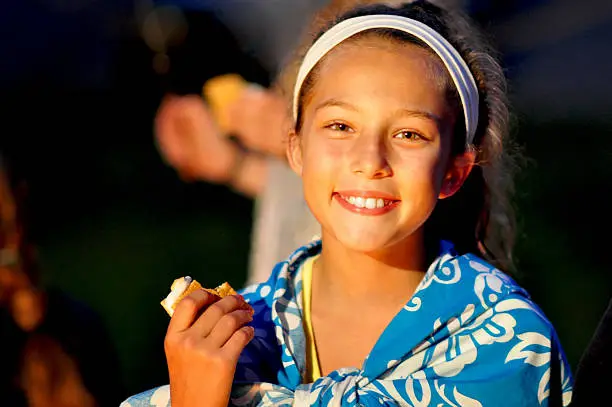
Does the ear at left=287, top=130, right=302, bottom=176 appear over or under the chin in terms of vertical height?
over

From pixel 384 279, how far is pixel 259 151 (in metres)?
1.92

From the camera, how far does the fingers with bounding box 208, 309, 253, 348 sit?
4.74 ft

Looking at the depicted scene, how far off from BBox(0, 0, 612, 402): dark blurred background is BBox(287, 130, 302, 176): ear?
5.56 feet

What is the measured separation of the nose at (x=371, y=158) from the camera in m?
1.52

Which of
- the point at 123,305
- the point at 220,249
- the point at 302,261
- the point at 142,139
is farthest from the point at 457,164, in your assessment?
the point at 142,139

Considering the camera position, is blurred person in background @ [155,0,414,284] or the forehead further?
blurred person in background @ [155,0,414,284]

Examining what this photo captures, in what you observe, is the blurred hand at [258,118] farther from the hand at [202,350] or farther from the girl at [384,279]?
the hand at [202,350]

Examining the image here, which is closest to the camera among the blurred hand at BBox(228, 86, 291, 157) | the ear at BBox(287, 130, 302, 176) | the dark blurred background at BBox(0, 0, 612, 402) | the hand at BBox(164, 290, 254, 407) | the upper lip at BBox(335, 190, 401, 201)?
the hand at BBox(164, 290, 254, 407)

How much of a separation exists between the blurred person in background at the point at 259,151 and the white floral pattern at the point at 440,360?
59cm

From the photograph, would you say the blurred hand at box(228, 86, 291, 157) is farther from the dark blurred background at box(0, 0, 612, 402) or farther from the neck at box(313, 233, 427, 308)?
the neck at box(313, 233, 427, 308)

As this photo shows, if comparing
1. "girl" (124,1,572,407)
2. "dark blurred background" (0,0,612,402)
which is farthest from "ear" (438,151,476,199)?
"dark blurred background" (0,0,612,402)

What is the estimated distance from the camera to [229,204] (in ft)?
19.2

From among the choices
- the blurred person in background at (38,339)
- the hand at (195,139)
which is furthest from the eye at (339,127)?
the hand at (195,139)

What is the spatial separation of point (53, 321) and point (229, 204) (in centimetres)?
316
